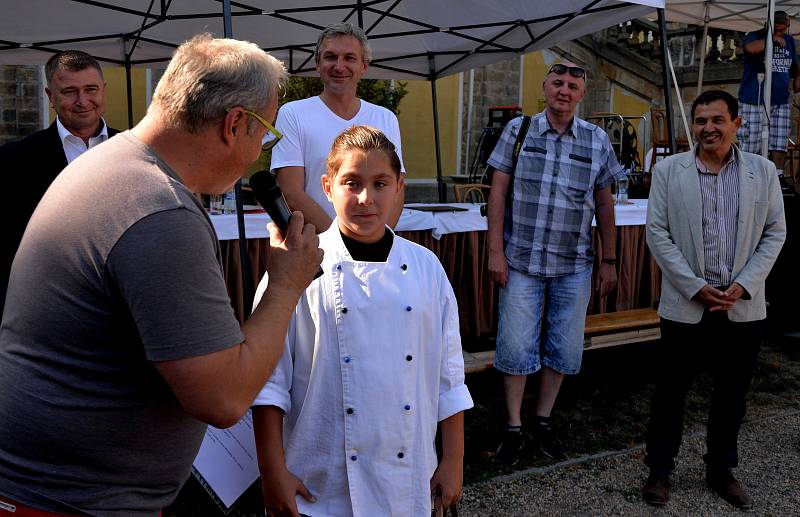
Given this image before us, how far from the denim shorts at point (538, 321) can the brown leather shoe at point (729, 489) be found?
2.94ft

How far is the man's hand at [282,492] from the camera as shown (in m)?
2.04

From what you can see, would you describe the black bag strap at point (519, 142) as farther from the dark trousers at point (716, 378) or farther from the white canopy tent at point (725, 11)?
the white canopy tent at point (725, 11)

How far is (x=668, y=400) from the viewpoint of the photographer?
3828mm

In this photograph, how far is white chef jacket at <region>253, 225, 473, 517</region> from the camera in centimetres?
208

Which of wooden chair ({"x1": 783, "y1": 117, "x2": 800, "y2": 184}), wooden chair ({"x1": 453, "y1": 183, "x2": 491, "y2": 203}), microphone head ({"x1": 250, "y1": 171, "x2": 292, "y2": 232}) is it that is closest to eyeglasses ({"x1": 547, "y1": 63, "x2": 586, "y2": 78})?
microphone head ({"x1": 250, "y1": 171, "x2": 292, "y2": 232})

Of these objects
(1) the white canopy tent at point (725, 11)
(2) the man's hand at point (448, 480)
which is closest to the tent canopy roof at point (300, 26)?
(1) the white canopy tent at point (725, 11)

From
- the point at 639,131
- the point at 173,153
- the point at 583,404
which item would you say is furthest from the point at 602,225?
the point at 639,131

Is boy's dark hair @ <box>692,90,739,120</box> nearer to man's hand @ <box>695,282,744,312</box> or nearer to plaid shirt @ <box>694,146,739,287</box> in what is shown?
plaid shirt @ <box>694,146,739,287</box>

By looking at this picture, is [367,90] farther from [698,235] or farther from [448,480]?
[448,480]

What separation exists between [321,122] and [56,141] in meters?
1.13

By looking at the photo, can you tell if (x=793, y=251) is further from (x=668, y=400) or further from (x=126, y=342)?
(x=126, y=342)

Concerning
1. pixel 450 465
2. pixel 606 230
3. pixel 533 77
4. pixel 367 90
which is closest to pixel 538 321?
pixel 606 230

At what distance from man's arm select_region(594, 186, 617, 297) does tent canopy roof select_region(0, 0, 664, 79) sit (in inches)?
88.7

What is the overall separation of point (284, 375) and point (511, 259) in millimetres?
2312
